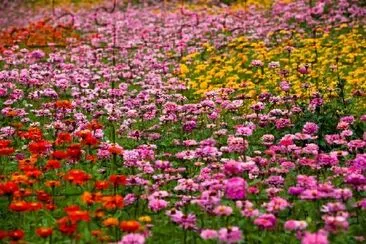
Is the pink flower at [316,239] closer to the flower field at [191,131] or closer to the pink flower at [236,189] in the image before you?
the flower field at [191,131]

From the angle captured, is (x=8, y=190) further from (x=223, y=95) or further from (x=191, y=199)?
(x=223, y=95)

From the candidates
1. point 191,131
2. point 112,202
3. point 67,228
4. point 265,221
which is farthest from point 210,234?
point 191,131

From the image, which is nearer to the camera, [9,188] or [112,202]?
[112,202]

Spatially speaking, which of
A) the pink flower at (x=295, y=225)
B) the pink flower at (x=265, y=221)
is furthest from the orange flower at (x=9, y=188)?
the pink flower at (x=295, y=225)

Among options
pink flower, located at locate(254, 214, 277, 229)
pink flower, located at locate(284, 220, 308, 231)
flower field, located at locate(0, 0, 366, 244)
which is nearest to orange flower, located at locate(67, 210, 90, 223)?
flower field, located at locate(0, 0, 366, 244)

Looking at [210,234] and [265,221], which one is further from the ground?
[265,221]

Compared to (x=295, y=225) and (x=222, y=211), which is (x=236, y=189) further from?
(x=295, y=225)

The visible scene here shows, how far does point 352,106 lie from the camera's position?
1070 centimetres

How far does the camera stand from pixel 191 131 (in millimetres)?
9562

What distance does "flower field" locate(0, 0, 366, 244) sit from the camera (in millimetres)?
6301

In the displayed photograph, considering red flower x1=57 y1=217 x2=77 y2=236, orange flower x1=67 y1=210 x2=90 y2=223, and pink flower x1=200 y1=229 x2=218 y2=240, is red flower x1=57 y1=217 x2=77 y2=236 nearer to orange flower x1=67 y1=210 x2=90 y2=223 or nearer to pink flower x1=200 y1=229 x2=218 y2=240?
orange flower x1=67 y1=210 x2=90 y2=223

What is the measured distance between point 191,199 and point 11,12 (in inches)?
975

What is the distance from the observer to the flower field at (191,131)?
6.30 metres

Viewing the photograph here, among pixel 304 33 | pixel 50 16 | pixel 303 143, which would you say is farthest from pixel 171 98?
pixel 50 16
